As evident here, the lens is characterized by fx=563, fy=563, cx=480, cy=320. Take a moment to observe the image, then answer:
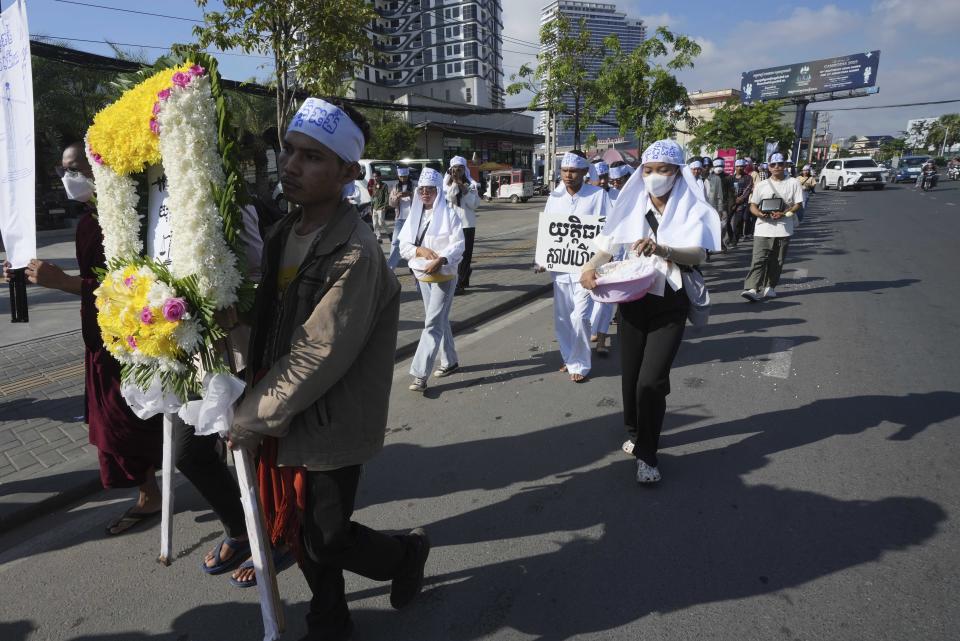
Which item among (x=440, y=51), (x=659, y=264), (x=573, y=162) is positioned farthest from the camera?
(x=440, y=51)

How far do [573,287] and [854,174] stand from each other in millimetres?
36934

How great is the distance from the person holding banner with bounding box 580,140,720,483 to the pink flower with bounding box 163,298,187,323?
7.58ft

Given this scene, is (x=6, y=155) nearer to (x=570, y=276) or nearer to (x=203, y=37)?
(x=570, y=276)

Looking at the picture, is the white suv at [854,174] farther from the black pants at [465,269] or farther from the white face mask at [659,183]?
the white face mask at [659,183]

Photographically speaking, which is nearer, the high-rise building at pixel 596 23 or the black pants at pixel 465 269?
the black pants at pixel 465 269

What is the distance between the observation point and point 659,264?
3.24m

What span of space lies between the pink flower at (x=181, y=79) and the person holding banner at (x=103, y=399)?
3.82 ft

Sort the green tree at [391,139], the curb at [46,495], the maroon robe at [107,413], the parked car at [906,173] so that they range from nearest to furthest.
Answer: the maroon robe at [107,413] → the curb at [46,495] → the green tree at [391,139] → the parked car at [906,173]

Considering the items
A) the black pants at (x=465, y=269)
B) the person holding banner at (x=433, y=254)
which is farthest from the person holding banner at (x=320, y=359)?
the black pants at (x=465, y=269)

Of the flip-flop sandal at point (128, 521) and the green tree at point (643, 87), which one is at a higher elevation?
the green tree at point (643, 87)

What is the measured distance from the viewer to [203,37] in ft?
24.9

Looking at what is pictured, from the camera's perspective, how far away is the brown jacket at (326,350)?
1.76 m

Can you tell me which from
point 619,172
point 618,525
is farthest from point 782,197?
point 618,525

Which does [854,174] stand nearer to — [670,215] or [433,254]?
[433,254]
